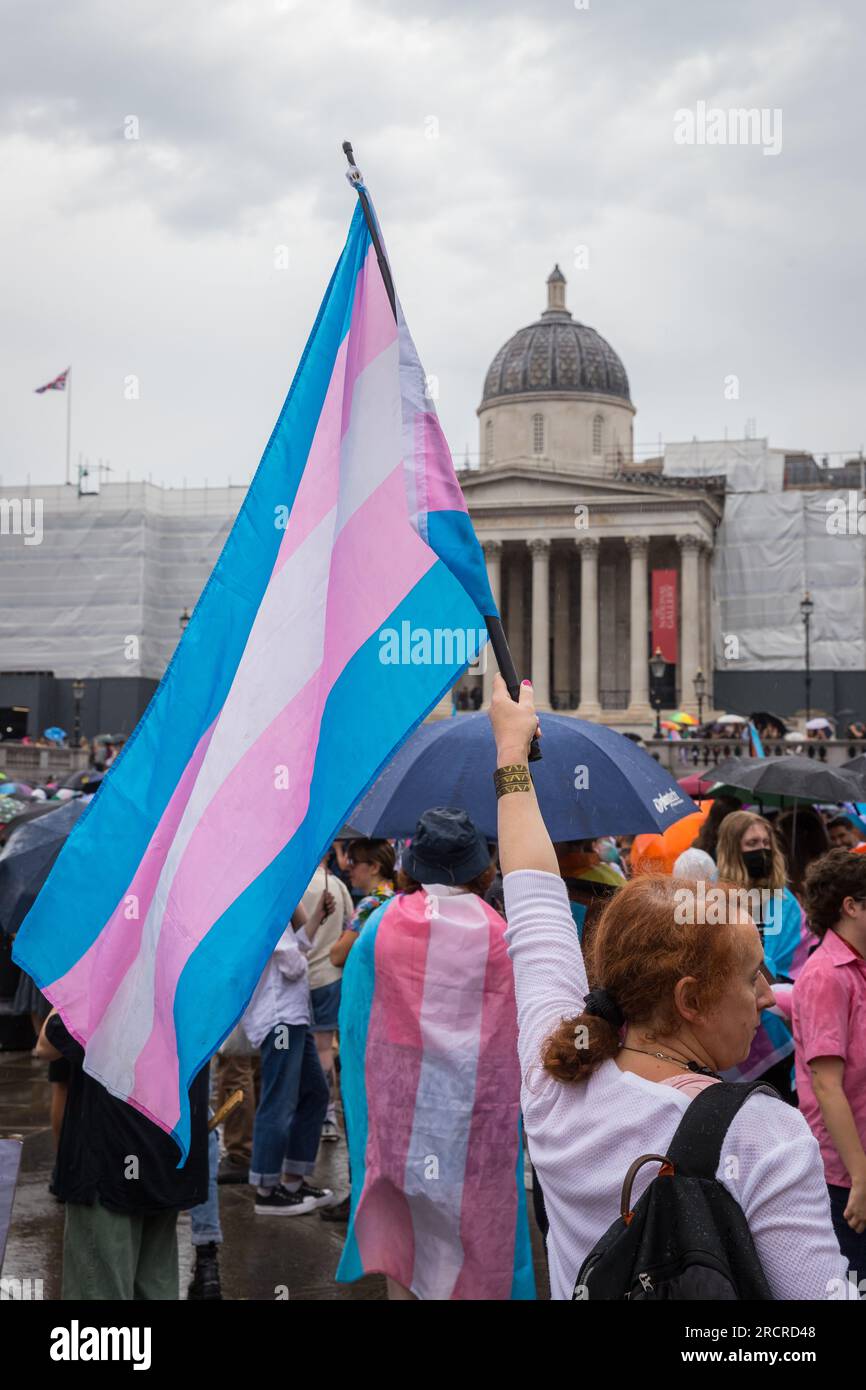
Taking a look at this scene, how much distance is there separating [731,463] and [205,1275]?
192 feet

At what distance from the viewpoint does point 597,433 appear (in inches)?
2547

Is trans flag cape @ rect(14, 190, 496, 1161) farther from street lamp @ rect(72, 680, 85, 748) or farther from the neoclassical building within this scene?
the neoclassical building

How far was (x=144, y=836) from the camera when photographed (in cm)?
404

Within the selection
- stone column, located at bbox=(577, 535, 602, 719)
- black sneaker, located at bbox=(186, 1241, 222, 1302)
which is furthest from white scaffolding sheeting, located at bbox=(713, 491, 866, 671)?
black sneaker, located at bbox=(186, 1241, 222, 1302)

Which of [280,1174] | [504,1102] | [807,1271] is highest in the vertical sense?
[807,1271]

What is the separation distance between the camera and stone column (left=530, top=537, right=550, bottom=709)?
59938mm

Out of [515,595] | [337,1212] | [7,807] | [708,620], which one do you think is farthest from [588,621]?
[337,1212]

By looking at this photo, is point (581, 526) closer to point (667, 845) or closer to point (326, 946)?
point (667, 845)

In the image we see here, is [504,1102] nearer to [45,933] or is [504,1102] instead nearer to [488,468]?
[45,933]

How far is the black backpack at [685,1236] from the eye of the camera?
2.29 meters

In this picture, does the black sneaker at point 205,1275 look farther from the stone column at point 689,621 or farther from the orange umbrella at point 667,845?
the stone column at point 689,621

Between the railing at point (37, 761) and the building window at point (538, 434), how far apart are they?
28425 millimetres

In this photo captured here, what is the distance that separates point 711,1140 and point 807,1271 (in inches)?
9.3
